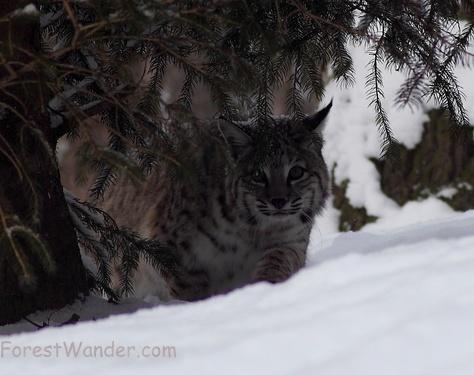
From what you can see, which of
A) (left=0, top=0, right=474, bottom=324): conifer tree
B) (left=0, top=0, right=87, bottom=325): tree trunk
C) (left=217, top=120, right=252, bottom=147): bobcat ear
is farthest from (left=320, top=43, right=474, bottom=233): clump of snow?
(left=0, top=0, right=87, bottom=325): tree trunk

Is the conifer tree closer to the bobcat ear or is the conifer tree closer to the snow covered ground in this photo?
the bobcat ear

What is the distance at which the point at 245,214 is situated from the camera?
4633 mm

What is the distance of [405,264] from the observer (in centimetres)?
250

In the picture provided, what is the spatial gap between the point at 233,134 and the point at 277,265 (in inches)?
30.5

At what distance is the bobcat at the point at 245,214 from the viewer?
14.8ft

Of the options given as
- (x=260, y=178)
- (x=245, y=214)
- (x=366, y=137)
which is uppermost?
(x=260, y=178)

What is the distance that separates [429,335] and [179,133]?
4.50 ft

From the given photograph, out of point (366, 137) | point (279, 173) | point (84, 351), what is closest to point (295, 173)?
point (279, 173)

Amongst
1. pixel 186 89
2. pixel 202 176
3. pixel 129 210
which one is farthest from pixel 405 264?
pixel 129 210

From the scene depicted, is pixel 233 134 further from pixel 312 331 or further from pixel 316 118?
pixel 312 331

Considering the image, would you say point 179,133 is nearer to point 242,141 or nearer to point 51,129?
point 51,129

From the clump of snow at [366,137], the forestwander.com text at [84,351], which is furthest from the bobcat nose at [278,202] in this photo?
the clump of snow at [366,137]

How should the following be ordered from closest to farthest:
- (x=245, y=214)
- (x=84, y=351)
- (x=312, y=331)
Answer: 1. (x=312, y=331)
2. (x=84, y=351)
3. (x=245, y=214)

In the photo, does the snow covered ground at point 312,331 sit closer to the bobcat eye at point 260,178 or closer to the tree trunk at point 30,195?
the tree trunk at point 30,195
